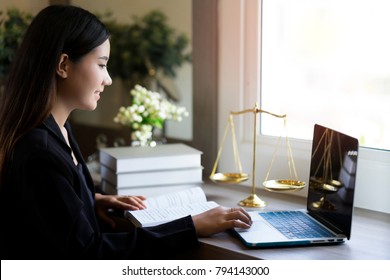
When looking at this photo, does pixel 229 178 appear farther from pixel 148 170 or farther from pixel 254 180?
pixel 148 170

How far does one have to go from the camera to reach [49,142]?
1.50 m

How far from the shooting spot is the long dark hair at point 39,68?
1509 millimetres

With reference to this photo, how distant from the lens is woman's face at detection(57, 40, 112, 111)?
1.56 meters

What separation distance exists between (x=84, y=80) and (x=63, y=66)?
7 cm

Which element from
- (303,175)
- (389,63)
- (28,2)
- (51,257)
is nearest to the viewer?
(51,257)

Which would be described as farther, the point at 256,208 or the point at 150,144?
the point at 150,144

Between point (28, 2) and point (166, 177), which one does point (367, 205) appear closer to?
point (166, 177)

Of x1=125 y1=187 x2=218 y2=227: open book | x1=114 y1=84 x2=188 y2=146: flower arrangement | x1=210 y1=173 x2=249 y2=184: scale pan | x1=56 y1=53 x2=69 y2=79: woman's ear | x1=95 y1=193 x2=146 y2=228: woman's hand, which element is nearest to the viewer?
x1=56 y1=53 x2=69 y2=79: woman's ear

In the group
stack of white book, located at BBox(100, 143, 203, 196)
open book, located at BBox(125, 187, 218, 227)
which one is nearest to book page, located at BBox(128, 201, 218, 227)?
open book, located at BBox(125, 187, 218, 227)

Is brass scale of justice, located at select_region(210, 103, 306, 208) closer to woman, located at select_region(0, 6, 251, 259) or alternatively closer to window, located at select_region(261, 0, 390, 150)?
window, located at select_region(261, 0, 390, 150)

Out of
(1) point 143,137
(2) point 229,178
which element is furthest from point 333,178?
(1) point 143,137

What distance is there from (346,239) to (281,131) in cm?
61

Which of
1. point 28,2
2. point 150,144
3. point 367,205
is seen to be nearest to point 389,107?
point 367,205

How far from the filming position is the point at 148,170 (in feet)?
6.46
